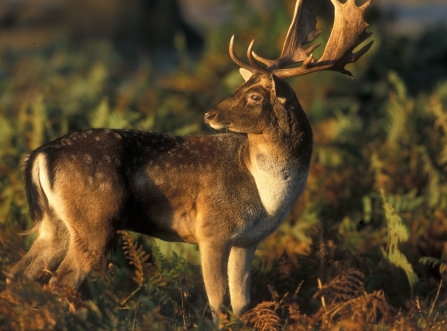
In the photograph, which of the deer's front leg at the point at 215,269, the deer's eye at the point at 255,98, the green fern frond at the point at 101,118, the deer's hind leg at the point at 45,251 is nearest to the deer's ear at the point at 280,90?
the deer's eye at the point at 255,98

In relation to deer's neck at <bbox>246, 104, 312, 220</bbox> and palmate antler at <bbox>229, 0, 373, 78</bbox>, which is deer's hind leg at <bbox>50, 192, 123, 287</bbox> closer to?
deer's neck at <bbox>246, 104, 312, 220</bbox>

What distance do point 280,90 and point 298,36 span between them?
871 millimetres

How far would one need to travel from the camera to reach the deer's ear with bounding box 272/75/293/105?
7579 mm

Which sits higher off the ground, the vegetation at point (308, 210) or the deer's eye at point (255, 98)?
the deer's eye at point (255, 98)

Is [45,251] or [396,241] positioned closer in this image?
[45,251]

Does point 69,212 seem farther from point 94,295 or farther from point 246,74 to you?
point 246,74

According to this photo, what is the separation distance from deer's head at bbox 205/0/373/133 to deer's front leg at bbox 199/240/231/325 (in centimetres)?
101

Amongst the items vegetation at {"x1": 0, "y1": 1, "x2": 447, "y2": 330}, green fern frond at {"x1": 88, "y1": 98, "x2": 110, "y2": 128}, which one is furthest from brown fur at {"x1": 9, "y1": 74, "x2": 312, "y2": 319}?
green fern frond at {"x1": 88, "y1": 98, "x2": 110, "y2": 128}

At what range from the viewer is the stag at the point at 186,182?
7359 millimetres

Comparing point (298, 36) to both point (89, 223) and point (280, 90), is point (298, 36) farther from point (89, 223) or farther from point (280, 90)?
point (89, 223)

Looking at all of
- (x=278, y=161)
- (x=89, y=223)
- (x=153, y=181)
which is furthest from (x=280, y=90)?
(x=89, y=223)

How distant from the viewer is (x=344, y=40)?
8156mm

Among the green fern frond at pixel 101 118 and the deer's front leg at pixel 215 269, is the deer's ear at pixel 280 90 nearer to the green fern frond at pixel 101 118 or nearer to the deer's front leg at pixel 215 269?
the deer's front leg at pixel 215 269

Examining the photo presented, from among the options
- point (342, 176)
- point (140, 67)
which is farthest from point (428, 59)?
point (140, 67)
